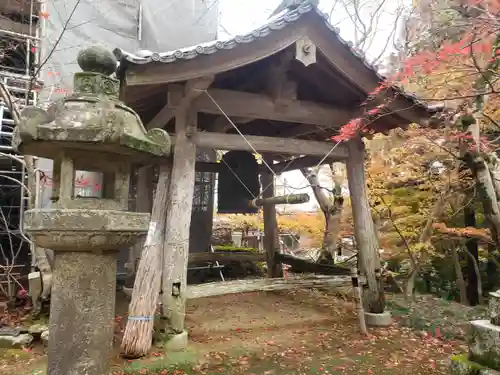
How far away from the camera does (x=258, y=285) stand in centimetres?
546

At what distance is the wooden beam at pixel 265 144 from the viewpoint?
5.20m

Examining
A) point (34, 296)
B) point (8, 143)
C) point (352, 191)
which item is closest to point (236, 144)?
point (352, 191)

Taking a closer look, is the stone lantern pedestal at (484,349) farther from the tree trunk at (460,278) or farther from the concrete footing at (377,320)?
the tree trunk at (460,278)

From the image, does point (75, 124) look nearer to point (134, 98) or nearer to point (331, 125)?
point (134, 98)

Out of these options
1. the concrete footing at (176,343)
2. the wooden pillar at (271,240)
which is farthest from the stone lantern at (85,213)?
the wooden pillar at (271,240)

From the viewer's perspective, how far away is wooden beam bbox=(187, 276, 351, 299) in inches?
197

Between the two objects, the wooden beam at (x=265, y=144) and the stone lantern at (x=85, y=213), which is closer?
the stone lantern at (x=85, y=213)

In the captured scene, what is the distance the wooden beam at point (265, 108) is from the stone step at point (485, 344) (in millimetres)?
3633

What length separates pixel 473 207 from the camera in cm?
889

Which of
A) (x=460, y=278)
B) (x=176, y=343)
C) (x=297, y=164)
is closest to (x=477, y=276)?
(x=460, y=278)

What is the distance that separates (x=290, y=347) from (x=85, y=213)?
3537mm

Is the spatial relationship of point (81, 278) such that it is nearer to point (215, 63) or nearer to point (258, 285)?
point (215, 63)

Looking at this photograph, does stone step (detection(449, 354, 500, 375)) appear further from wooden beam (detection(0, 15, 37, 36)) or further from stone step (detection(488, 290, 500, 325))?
wooden beam (detection(0, 15, 37, 36))

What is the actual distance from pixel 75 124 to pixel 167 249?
8.28ft
